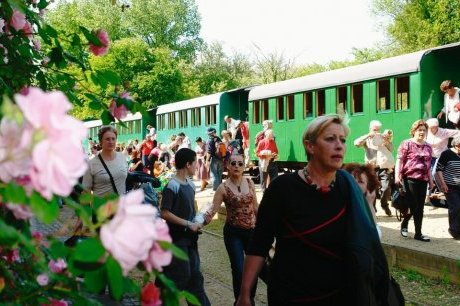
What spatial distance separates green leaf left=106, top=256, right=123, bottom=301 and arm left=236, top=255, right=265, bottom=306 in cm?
246

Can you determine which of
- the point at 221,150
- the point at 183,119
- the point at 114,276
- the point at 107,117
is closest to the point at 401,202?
the point at 107,117

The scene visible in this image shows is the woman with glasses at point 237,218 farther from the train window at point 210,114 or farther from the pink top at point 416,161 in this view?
the train window at point 210,114

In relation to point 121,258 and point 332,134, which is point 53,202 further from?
point 332,134

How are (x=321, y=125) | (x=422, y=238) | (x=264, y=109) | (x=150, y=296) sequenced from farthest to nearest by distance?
(x=264, y=109) < (x=422, y=238) < (x=321, y=125) < (x=150, y=296)

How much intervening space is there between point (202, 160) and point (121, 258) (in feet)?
69.8

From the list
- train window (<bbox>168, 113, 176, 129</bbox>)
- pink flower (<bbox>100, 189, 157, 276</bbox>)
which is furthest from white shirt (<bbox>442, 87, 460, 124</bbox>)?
train window (<bbox>168, 113, 176, 129</bbox>)

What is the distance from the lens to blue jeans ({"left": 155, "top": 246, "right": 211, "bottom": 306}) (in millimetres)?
5672

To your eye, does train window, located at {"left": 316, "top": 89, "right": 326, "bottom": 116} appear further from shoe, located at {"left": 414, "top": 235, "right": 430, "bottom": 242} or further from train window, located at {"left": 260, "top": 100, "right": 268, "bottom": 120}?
shoe, located at {"left": 414, "top": 235, "right": 430, "bottom": 242}

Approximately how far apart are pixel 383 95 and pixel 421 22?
37.8m

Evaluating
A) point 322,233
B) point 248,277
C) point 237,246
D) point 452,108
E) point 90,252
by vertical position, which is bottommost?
point 237,246

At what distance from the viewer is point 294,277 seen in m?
3.48

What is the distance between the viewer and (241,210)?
6.57 m

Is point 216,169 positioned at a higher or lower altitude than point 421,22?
lower

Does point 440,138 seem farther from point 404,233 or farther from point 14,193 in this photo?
point 14,193
